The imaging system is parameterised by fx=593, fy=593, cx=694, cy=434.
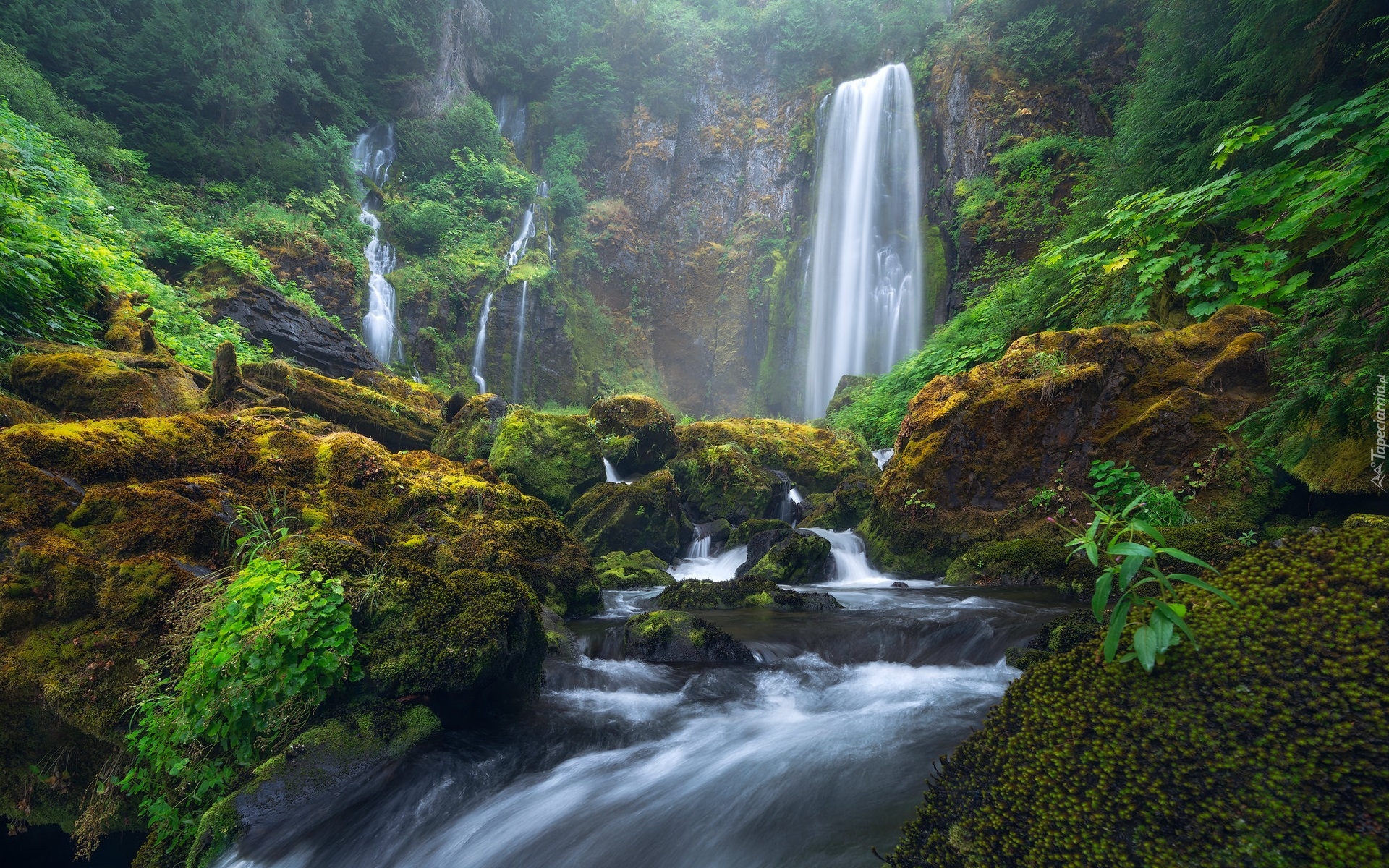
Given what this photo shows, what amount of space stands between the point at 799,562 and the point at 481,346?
19.7 m

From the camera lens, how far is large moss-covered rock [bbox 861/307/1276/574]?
6609mm

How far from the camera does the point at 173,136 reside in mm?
17938

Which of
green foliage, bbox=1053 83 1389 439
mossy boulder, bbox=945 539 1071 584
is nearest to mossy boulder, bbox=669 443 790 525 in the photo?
mossy boulder, bbox=945 539 1071 584

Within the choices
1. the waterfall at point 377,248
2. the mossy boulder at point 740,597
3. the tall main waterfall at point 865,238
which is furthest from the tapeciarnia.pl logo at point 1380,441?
the waterfall at point 377,248

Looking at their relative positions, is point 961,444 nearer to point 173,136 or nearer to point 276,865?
point 276,865

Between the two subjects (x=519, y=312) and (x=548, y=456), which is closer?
(x=548, y=456)

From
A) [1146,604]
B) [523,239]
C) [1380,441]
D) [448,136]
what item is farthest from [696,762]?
[448,136]

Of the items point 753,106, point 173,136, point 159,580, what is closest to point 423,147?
point 173,136

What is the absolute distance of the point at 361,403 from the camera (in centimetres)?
1079

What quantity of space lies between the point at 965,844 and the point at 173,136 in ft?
83.0

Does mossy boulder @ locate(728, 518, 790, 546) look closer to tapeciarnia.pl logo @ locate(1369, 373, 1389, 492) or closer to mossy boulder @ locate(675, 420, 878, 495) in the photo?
mossy boulder @ locate(675, 420, 878, 495)

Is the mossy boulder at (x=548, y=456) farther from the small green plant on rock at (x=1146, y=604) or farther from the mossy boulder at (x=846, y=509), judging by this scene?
the small green plant on rock at (x=1146, y=604)

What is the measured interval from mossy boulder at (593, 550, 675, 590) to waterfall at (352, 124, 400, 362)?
49.0 ft

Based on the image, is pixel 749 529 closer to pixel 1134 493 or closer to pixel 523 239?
pixel 1134 493
